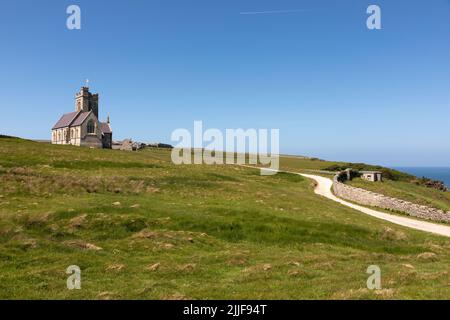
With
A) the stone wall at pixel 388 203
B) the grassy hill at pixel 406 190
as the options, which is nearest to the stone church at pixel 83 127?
the grassy hill at pixel 406 190

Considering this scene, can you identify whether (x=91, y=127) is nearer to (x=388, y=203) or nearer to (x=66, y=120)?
(x=66, y=120)

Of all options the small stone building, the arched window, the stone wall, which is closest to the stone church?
the arched window

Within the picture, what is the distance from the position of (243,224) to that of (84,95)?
123003 millimetres

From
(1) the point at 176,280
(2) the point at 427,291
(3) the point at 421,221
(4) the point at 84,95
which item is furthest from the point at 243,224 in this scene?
(4) the point at 84,95

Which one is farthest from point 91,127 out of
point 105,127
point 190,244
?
point 190,244

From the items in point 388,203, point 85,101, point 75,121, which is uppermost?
point 85,101

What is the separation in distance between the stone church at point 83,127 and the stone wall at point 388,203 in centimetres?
8771

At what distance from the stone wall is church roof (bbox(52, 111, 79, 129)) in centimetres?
9935

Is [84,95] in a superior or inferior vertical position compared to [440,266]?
superior

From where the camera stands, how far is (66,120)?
136 metres

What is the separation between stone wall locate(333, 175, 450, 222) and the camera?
4703cm

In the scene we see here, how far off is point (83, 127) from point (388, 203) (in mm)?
99501

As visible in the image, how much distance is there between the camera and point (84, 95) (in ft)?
455
